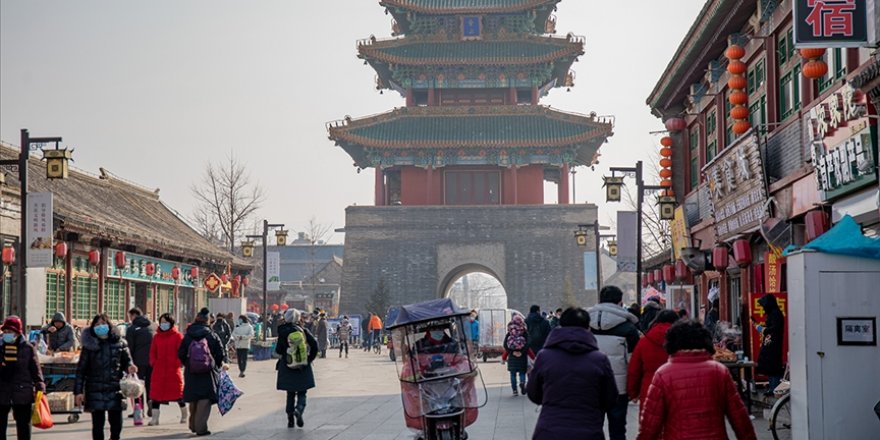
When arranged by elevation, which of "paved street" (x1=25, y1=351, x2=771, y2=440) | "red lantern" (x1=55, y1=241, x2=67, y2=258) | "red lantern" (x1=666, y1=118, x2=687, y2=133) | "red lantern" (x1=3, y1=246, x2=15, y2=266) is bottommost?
"paved street" (x1=25, y1=351, x2=771, y2=440)

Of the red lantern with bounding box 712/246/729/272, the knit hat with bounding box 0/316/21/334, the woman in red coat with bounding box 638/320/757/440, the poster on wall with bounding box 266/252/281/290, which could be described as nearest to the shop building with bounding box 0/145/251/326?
the poster on wall with bounding box 266/252/281/290

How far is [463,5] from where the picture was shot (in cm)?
5344

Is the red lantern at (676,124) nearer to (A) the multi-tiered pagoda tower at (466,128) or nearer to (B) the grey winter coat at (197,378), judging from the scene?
(B) the grey winter coat at (197,378)

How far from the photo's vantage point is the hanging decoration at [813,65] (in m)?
14.4

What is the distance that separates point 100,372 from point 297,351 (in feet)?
9.51

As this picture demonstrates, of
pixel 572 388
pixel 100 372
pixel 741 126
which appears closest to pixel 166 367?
pixel 100 372

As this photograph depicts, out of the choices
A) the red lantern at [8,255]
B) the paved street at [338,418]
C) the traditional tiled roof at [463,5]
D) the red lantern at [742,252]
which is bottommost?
the paved street at [338,418]

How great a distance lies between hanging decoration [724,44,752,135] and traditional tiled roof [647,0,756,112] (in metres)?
0.59

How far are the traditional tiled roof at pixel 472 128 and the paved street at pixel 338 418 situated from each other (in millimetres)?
27478

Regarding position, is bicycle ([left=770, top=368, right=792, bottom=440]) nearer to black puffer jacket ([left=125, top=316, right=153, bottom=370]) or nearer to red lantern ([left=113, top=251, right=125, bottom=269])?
black puffer jacket ([left=125, top=316, right=153, bottom=370])

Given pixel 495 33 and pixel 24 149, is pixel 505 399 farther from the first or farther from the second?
pixel 495 33

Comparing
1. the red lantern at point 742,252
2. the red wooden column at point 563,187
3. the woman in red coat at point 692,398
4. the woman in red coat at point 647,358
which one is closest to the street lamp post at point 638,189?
the red lantern at point 742,252

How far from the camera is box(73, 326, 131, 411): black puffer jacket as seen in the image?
12.0 m

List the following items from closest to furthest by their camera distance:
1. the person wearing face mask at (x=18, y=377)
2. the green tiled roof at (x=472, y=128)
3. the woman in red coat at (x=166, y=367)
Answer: the person wearing face mask at (x=18, y=377)
the woman in red coat at (x=166, y=367)
the green tiled roof at (x=472, y=128)
